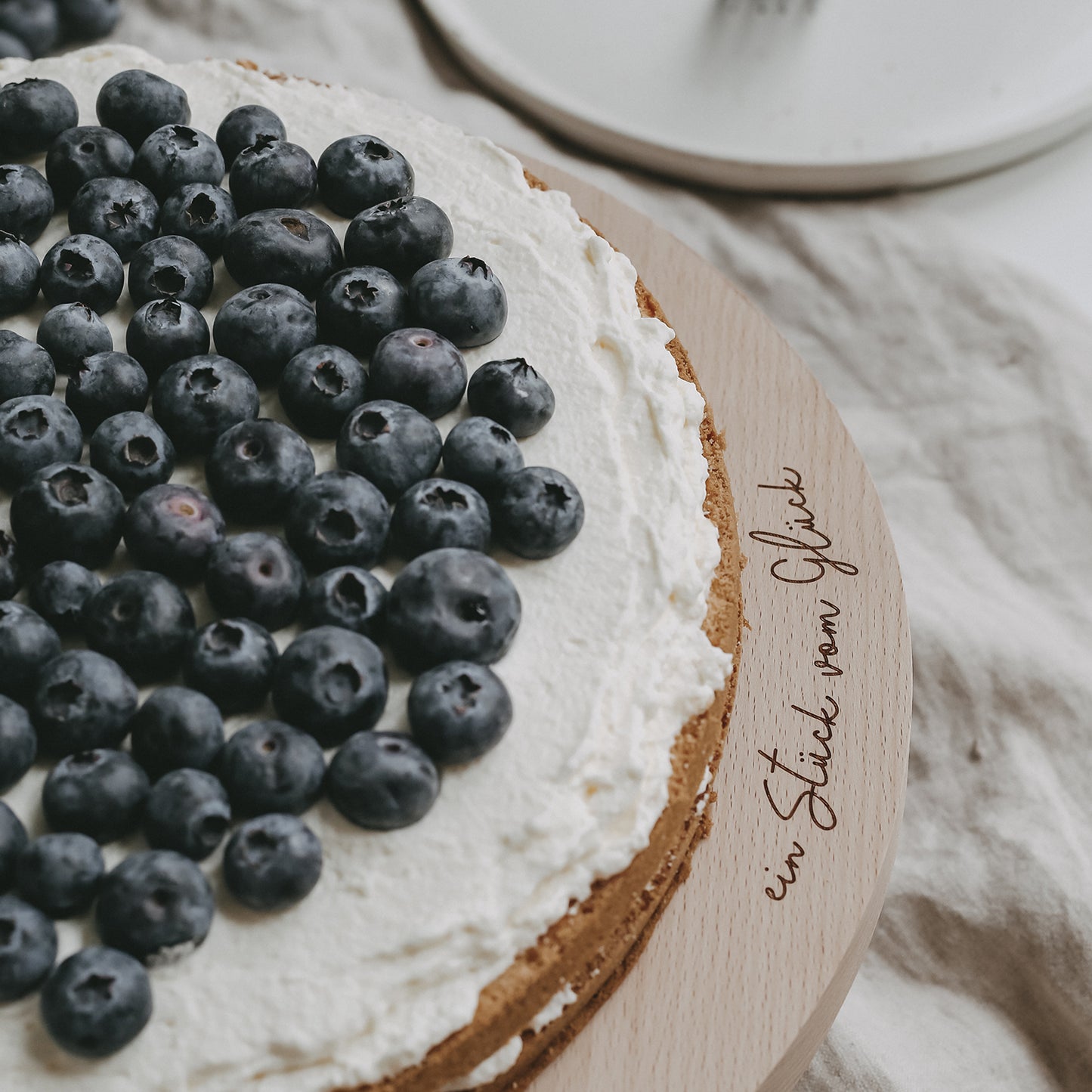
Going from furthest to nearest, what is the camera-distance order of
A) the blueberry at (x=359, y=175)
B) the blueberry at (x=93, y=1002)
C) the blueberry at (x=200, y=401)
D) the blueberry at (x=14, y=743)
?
1. the blueberry at (x=359, y=175)
2. the blueberry at (x=200, y=401)
3. the blueberry at (x=14, y=743)
4. the blueberry at (x=93, y=1002)

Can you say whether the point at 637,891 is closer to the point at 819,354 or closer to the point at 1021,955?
the point at 1021,955

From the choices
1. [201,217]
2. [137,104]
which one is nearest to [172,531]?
[201,217]

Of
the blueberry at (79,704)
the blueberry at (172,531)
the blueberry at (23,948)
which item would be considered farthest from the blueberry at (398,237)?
the blueberry at (23,948)

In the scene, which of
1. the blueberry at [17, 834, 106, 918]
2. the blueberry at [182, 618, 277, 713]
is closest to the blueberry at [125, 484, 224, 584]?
the blueberry at [182, 618, 277, 713]

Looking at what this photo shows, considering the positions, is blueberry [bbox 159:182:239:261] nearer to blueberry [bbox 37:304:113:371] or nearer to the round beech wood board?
blueberry [bbox 37:304:113:371]

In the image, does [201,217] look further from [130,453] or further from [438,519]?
[438,519]

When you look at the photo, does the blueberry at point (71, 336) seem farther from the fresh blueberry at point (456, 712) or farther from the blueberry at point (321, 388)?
the fresh blueberry at point (456, 712)
